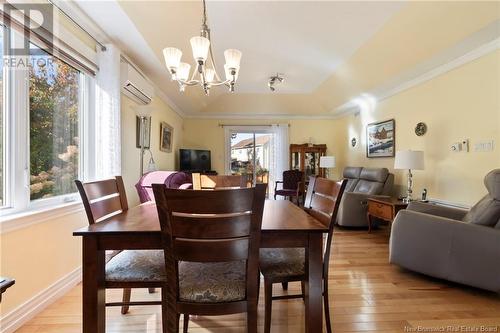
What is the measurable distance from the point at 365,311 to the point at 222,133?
17.8 ft

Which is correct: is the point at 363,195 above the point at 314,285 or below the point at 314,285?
above

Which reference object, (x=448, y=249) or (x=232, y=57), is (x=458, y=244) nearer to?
(x=448, y=249)

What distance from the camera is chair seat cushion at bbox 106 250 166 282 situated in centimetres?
133

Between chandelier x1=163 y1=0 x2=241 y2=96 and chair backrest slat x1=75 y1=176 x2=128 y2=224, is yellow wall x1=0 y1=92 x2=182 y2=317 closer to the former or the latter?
chair backrest slat x1=75 y1=176 x2=128 y2=224

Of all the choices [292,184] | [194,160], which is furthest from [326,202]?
[194,160]

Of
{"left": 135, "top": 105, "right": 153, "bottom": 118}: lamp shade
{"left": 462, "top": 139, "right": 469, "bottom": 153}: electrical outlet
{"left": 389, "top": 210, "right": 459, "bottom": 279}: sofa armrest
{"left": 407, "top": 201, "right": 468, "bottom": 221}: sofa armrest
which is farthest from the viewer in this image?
{"left": 135, "top": 105, "right": 153, "bottom": 118}: lamp shade

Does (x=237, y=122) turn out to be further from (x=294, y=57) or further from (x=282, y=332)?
(x=282, y=332)

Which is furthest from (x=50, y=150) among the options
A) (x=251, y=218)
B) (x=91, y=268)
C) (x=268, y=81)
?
(x=268, y=81)

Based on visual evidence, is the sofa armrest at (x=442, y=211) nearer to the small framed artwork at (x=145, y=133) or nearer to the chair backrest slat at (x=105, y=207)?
the chair backrest slat at (x=105, y=207)

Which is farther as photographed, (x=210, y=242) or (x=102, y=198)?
(x=102, y=198)

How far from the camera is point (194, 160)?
236 inches

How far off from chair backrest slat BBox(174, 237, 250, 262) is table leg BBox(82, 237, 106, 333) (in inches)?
17.1

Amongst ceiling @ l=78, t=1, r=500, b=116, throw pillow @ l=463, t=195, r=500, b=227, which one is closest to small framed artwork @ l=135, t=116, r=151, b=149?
ceiling @ l=78, t=1, r=500, b=116

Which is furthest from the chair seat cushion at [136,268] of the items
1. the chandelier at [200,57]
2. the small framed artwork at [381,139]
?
the small framed artwork at [381,139]
